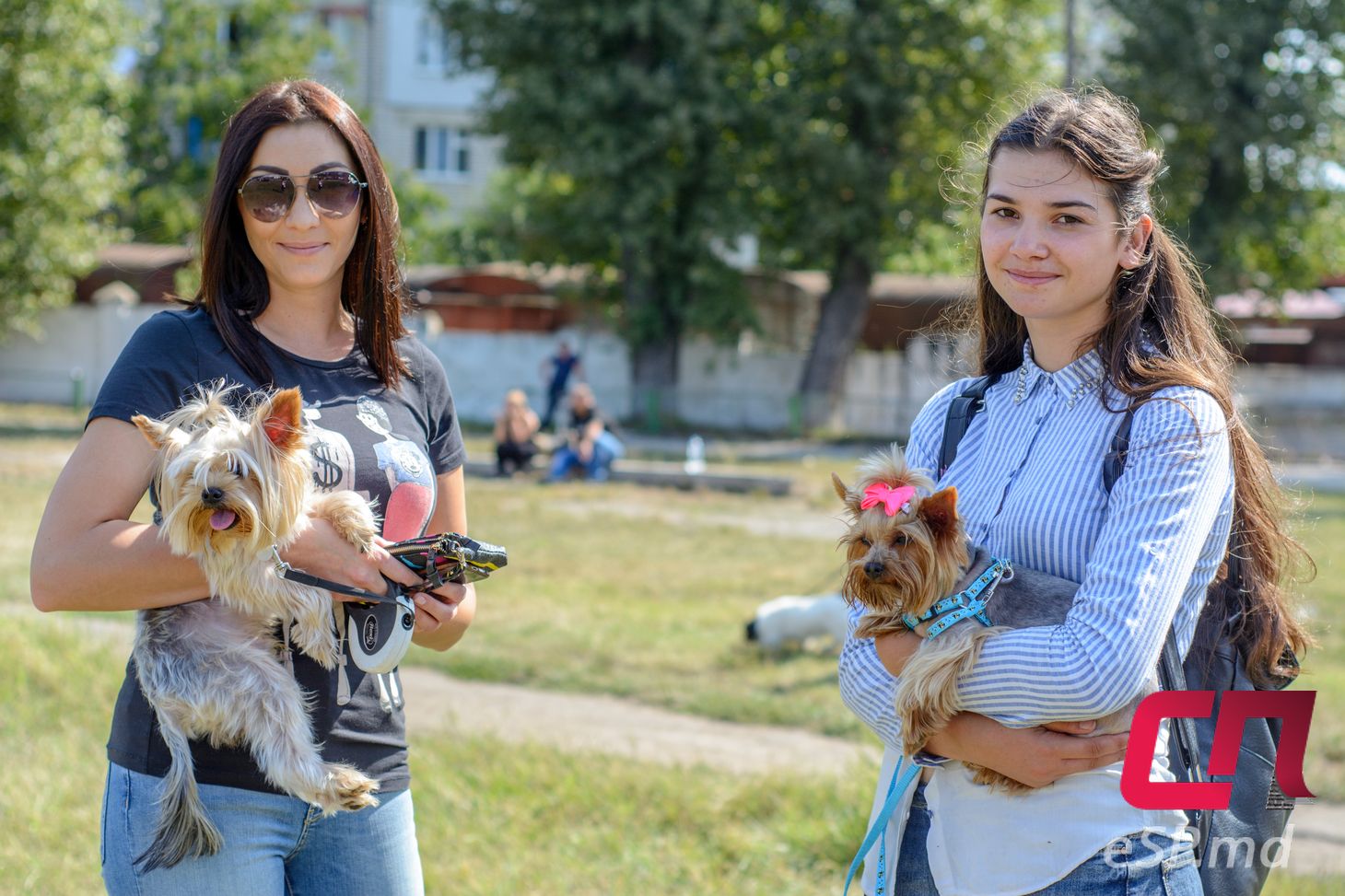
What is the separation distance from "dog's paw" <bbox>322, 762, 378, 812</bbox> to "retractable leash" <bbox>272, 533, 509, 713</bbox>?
0.52 ft

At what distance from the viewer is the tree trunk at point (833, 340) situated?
2956cm

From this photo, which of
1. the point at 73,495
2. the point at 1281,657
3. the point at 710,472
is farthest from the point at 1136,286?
the point at 710,472

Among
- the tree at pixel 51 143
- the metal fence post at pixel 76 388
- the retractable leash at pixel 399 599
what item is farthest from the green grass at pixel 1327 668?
the metal fence post at pixel 76 388

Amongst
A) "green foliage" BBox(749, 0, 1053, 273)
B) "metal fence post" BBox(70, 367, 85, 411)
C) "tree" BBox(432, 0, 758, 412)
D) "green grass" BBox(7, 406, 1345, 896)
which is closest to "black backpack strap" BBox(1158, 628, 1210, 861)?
"green grass" BBox(7, 406, 1345, 896)

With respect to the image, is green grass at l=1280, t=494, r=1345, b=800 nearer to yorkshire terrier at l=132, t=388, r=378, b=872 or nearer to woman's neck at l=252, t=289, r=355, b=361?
yorkshire terrier at l=132, t=388, r=378, b=872

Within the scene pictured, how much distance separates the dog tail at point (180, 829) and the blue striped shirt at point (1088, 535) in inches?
54.1

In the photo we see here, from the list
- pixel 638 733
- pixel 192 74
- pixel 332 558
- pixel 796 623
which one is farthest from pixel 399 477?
pixel 192 74

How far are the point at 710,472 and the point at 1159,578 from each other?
57.7ft

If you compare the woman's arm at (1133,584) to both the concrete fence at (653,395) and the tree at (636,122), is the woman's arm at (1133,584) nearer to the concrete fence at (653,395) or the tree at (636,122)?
the tree at (636,122)

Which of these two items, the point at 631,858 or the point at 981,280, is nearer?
the point at 981,280

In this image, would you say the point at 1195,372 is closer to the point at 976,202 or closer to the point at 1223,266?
the point at 976,202

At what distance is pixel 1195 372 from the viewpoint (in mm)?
2592

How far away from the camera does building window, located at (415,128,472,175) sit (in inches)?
1989

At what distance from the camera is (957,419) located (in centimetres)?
295
